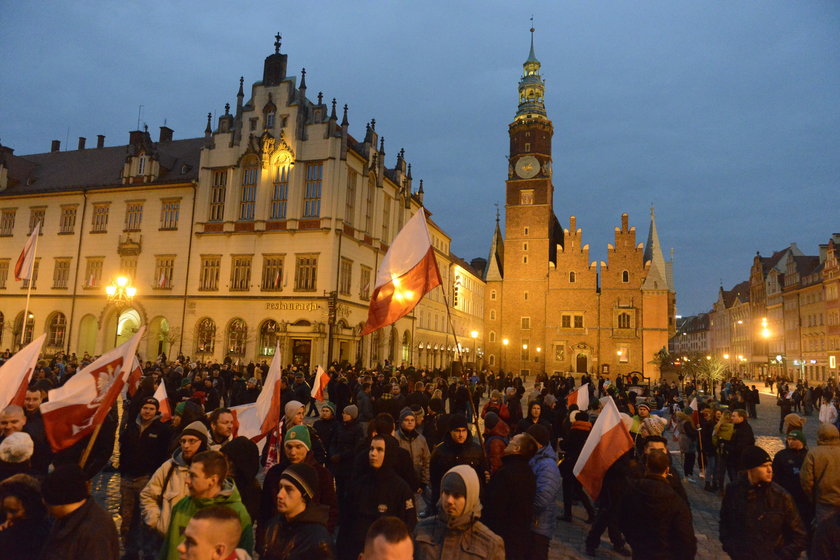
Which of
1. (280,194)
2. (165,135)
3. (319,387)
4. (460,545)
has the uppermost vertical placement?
(165,135)

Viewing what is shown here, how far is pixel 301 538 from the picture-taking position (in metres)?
3.63

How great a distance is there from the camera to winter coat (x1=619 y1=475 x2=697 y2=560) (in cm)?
450

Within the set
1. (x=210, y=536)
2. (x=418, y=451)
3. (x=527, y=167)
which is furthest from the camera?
(x=527, y=167)

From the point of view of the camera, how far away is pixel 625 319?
200 feet

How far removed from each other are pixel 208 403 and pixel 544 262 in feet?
180

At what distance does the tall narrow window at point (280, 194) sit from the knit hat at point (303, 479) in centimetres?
3152

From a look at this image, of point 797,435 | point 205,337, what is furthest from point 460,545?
point 205,337

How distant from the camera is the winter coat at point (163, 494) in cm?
450

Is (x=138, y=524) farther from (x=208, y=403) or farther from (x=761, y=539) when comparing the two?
(x=208, y=403)

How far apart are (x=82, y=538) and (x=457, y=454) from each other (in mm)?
3918

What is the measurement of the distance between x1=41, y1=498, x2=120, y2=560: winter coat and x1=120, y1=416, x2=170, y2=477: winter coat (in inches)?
104

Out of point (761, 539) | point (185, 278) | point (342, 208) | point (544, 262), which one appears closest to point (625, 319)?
point (544, 262)

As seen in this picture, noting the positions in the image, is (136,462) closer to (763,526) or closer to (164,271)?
(763,526)

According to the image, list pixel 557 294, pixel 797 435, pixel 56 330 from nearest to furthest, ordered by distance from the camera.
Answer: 1. pixel 797 435
2. pixel 56 330
3. pixel 557 294
